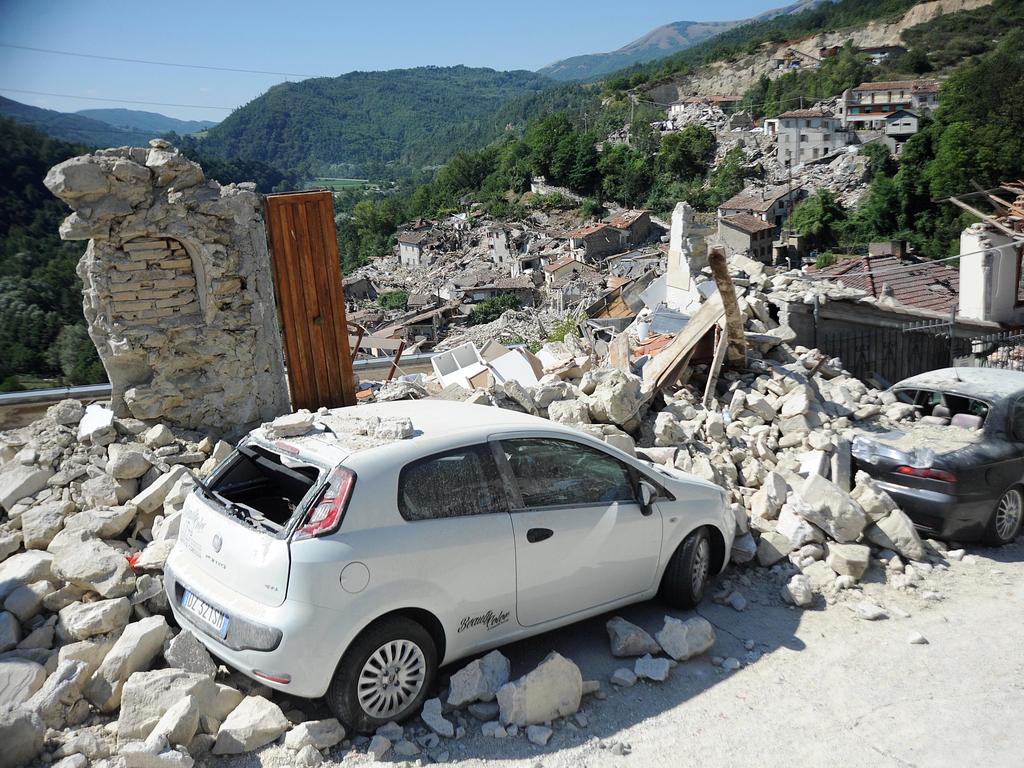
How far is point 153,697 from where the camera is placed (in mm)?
3553

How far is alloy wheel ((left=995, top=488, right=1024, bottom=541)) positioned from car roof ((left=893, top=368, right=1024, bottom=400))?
88cm

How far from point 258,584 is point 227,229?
3.97 m

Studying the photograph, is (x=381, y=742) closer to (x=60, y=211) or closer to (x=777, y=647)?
(x=777, y=647)

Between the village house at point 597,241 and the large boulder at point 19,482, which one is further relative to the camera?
the village house at point 597,241

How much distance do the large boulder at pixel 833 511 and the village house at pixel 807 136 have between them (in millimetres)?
84376

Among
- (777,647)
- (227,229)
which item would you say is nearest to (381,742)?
(777,647)

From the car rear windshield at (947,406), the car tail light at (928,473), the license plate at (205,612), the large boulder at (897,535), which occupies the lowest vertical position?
the large boulder at (897,535)

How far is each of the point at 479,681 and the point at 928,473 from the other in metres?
4.27

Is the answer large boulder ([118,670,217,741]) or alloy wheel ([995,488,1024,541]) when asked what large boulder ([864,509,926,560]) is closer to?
alloy wheel ([995,488,1024,541])

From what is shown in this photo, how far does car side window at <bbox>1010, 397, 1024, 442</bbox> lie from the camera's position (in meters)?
6.32

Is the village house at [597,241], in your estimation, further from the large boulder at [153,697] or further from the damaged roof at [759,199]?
the large boulder at [153,697]

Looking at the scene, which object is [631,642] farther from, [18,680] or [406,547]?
[18,680]

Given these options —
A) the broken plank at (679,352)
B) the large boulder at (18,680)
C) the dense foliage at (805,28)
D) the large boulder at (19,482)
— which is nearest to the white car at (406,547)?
the large boulder at (18,680)

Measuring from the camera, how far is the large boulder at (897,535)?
5.71 metres
